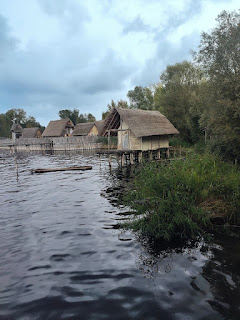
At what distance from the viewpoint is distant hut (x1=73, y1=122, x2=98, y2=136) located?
203ft

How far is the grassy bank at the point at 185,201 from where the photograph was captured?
706 cm

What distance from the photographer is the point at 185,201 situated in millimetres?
7328

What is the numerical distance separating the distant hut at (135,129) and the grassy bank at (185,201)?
49.1 feet

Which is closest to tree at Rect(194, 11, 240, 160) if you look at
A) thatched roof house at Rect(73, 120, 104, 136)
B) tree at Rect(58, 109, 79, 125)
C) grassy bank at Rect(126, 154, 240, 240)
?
grassy bank at Rect(126, 154, 240, 240)

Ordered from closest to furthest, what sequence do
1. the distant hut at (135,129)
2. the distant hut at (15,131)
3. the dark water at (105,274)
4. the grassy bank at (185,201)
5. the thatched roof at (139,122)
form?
the dark water at (105,274), the grassy bank at (185,201), the thatched roof at (139,122), the distant hut at (135,129), the distant hut at (15,131)

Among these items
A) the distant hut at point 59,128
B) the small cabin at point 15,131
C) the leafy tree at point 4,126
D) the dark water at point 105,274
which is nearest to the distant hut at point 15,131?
the small cabin at point 15,131

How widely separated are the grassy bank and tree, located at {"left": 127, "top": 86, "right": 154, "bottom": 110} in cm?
4935

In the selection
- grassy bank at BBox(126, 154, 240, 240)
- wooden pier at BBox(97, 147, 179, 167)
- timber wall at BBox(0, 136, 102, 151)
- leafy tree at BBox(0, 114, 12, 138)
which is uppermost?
leafy tree at BBox(0, 114, 12, 138)

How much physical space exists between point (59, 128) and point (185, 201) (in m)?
60.3

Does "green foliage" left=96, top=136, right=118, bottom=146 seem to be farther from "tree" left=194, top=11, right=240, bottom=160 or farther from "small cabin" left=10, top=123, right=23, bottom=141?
"small cabin" left=10, top=123, right=23, bottom=141

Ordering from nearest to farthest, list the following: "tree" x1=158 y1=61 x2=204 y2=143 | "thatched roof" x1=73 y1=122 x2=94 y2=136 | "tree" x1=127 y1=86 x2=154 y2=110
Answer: "tree" x1=158 y1=61 x2=204 y2=143 < "tree" x1=127 y1=86 x2=154 y2=110 < "thatched roof" x1=73 y1=122 x2=94 y2=136

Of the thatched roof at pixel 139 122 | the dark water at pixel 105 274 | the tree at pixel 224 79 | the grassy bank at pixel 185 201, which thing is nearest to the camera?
the dark water at pixel 105 274

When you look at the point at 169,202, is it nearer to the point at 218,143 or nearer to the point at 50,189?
the point at 218,143

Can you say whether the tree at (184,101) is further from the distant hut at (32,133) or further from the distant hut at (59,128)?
the distant hut at (32,133)
